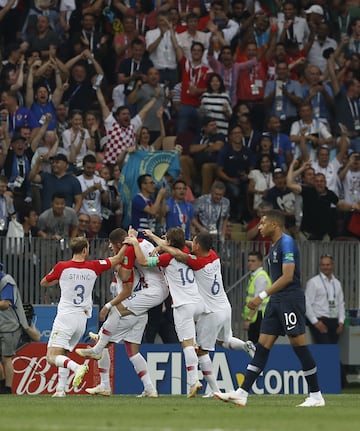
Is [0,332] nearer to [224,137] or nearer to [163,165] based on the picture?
[163,165]

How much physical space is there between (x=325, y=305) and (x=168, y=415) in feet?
34.4

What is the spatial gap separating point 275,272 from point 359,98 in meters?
13.0

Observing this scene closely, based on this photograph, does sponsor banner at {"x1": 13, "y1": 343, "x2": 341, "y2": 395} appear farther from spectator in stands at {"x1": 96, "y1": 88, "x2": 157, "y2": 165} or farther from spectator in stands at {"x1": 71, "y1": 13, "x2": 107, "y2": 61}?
spectator in stands at {"x1": 71, "y1": 13, "x2": 107, "y2": 61}

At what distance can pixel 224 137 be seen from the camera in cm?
2669

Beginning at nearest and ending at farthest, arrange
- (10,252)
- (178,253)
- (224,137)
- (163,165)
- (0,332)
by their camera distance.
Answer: (178,253) < (0,332) < (10,252) < (163,165) < (224,137)

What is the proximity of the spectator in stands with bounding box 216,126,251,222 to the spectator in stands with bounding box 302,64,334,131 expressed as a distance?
2750 mm

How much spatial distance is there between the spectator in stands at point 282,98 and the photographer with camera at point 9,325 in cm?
837

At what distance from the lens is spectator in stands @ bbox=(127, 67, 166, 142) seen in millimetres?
26828

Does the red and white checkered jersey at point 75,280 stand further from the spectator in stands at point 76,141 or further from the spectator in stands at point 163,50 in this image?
the spectator in stands at point 163,50

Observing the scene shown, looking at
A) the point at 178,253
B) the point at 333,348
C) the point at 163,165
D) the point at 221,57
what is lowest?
the point at 333,348

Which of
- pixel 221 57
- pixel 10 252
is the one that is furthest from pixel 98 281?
pixel 221 57

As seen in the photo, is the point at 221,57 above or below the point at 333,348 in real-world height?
above

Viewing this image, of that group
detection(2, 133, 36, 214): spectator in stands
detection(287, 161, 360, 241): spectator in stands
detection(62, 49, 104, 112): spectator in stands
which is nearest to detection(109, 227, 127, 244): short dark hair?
detection(2, 133, 36, 214): spectator in stands

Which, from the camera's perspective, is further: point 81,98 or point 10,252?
point 81,98
